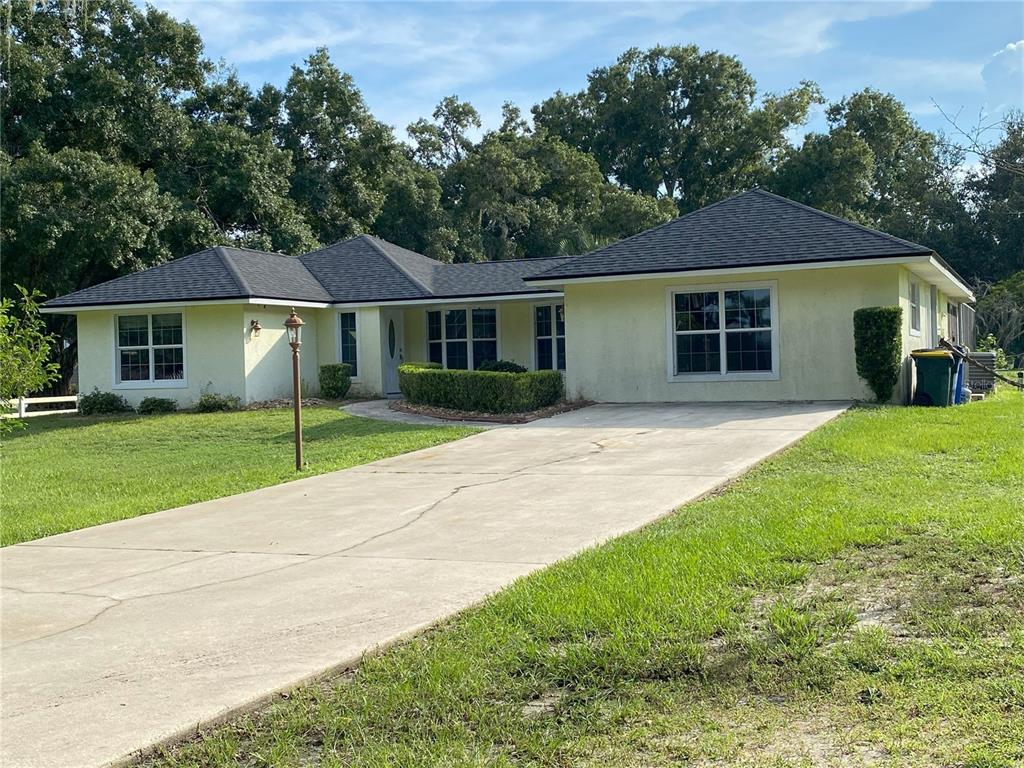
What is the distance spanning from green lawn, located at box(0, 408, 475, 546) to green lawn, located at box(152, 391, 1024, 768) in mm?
6009

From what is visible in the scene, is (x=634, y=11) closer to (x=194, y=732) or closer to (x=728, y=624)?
(x=728, y=624)

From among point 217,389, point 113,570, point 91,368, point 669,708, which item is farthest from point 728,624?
point 91,368

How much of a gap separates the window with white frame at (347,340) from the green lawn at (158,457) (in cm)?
420

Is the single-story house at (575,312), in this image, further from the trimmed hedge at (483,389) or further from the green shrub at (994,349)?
the green shrub at (994,349)

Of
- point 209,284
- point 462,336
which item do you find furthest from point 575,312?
point 209,284

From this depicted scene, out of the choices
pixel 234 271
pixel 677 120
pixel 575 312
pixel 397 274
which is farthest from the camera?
pixel 677 120

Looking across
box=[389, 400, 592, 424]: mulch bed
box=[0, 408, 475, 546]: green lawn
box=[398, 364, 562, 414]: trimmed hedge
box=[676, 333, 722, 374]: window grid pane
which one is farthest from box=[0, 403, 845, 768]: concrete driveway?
box=[676, 333, 722, 374]: window grid pane

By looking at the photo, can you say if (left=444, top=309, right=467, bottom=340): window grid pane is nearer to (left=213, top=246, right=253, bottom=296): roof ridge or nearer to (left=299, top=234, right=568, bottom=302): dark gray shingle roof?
(left=299, top=234, right=568, bottom=302): dark gray shingle roof

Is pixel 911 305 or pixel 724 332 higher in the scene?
pixel 911 305

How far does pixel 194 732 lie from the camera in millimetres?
4105

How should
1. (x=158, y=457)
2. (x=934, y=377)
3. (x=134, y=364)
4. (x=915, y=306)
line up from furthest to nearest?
(x=134, y=364) < (x=915, y=306) < (x=934, y=377) < (x=158, y=457)

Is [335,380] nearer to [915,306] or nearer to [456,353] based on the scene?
[456,353]

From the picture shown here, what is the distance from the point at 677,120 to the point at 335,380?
3410 cm

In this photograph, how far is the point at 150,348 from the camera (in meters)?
23.5
